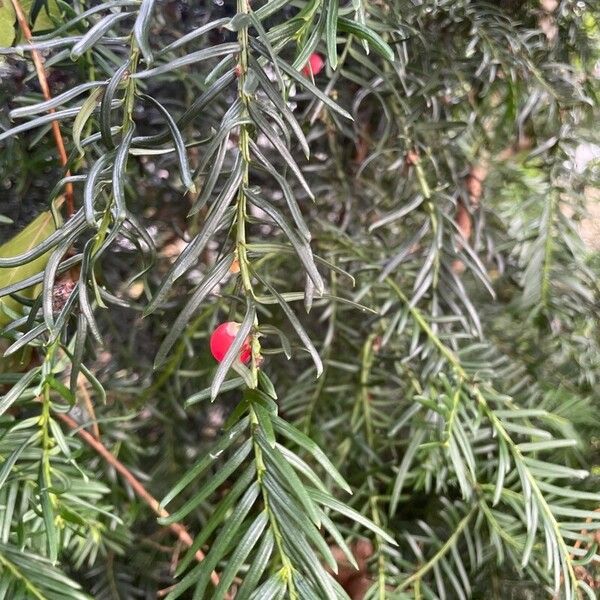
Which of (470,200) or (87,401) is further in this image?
(470,200)

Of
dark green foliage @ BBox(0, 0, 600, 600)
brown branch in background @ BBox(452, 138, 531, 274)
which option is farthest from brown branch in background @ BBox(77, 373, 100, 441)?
brown branch in background @ BBox(452, 138, 531, 274)

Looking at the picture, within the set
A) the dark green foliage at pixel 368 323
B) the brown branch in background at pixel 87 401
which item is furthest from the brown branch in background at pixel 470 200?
the brown branch in background at pixel 87 401

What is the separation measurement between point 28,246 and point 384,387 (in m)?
0.26

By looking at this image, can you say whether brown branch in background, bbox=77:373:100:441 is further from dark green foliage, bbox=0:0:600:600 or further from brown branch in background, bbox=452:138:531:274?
brown branch in background, bbox=452:138:531:274

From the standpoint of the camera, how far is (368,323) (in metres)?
0.41

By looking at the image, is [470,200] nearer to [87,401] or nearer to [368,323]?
[368,323]

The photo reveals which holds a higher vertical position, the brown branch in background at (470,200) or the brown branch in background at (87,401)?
the brown branch in background at (470,200)

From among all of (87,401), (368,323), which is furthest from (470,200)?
(87,401)

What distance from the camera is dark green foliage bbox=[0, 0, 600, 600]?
0.28 m

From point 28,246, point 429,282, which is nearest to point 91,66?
point 28,246

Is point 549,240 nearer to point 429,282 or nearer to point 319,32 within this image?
point 429,282

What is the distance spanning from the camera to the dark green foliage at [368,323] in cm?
28

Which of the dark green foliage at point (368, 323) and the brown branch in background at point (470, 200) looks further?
the brown branch in background at point (470, 200)

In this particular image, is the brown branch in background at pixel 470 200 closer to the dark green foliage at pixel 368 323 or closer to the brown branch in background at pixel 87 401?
the dark green foliage at pixel 368 323
